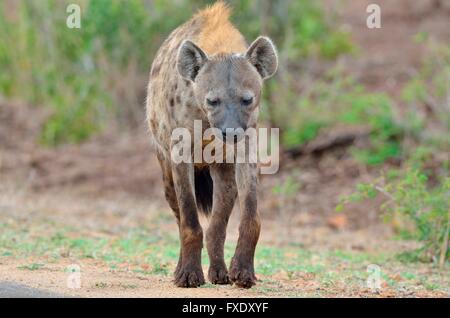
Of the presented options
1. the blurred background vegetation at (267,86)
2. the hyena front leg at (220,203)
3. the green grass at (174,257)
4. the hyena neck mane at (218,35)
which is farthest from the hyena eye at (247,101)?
the blurred background vegetation at (267,86)

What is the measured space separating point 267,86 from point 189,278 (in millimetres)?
6361

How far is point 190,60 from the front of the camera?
6199mm

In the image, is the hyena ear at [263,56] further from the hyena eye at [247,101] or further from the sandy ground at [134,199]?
the sandy ground at [134,199]

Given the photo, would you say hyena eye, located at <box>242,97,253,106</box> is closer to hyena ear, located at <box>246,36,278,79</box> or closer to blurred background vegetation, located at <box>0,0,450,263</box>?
hyena ear, located at <box>246,36,278,79</box>

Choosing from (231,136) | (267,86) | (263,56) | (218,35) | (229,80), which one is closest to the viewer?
(231,136)

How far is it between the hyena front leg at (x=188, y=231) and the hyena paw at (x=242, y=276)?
264 mm

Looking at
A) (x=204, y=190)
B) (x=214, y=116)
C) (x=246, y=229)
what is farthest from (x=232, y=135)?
(x=204, y=190)

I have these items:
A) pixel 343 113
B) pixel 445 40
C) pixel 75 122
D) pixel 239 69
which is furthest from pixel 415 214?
pixel 445 40

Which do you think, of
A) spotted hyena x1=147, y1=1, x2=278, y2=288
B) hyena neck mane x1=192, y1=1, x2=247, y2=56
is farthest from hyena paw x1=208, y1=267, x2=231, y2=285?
hyena neck mane x1=192, y1=1, x2=247, y2=56

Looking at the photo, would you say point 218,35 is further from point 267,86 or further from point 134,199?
point 267,86

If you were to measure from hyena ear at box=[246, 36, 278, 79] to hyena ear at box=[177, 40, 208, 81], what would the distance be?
0.29 metres

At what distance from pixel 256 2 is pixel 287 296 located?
732 cm

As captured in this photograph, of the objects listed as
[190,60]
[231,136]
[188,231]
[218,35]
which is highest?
[218,35]

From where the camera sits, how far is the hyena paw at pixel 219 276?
6.16m
